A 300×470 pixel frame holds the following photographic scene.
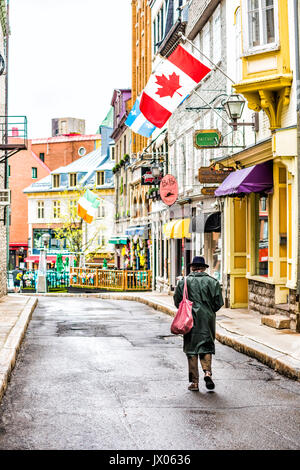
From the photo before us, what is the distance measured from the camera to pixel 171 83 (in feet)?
58.4

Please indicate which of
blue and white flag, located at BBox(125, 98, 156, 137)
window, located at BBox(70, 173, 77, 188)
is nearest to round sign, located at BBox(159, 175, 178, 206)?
blue and white flag, located at BBox(125, 98, 156, 137)

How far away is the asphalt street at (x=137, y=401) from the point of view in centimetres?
634

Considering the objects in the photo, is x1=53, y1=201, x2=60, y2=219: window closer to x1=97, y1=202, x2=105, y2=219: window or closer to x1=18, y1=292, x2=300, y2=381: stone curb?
x1=97, y1=202, x2=105, y2=219: window

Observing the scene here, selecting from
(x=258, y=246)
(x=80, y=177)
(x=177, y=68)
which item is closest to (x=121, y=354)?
(x=258, y=246)

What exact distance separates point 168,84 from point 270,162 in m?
3.61

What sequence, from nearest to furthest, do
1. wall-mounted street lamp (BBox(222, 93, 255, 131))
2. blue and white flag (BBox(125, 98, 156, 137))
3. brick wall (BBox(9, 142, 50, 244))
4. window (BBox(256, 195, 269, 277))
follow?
wall-mounted street lamp (BBox(222, 93, 255, 131)) → window (BBox(256, 195, 269, 277)) → blue and white flag (BBox(125, 98, 156, 137)) → brick wall (BBox(9, 142, 50, 244))

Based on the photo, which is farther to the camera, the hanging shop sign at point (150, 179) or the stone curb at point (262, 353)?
→ the hanging shop sign at point (150, 179)

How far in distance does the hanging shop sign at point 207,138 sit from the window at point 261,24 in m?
4.20

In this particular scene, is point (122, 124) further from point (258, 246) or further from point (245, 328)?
point (245, 328)

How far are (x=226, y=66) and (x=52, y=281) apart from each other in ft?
76.6

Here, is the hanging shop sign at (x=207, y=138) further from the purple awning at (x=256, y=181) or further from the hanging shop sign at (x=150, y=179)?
the hanging shop sign at (x=150, y=179)

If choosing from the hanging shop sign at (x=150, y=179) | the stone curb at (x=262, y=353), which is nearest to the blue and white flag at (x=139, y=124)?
the hanging shop sign at (x=150, y=179)

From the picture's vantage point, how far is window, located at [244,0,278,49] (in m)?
14.7

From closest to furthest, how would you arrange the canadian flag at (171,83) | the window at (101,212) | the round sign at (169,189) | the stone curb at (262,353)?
the stone curb at (262,353)
the canadian flag at (171,83)
the round sign at (169,189)
the window at (101,212)
